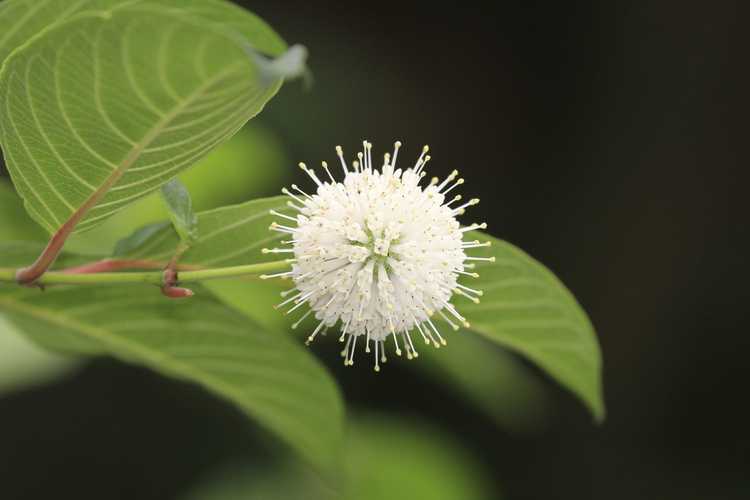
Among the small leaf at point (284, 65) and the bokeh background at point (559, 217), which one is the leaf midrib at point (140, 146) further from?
the bokeh background at point (559, 217)

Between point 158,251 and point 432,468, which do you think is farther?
point 432,468

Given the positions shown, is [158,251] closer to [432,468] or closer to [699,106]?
[432,468]

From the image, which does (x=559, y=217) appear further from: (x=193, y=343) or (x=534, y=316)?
(x=193, y=343)

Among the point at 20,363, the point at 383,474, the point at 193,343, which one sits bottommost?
the point at 383,474

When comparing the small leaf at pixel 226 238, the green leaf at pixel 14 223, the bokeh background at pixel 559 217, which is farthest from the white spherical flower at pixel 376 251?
the bokeh background at pixel 559 217

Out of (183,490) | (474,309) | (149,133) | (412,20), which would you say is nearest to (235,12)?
(149,133)

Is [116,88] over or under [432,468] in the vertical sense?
over

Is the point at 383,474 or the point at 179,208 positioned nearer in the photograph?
the point at 179,208

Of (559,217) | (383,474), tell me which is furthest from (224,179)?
(559,217)
